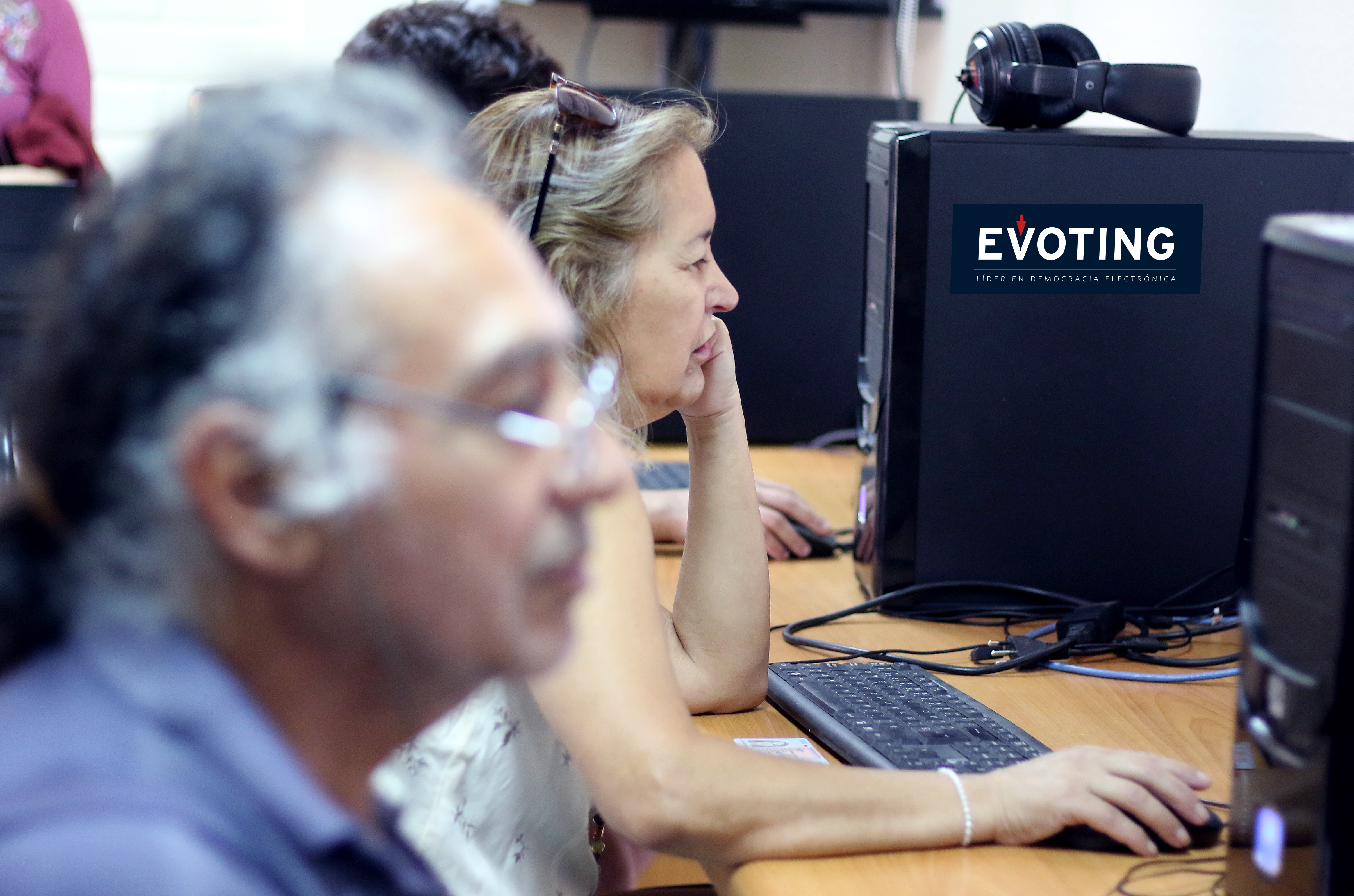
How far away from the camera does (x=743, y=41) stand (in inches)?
119

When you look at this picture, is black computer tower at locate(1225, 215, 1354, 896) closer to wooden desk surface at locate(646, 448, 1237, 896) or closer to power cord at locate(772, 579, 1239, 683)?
wooden desk surface at locate(646, 448, 1237, 896)

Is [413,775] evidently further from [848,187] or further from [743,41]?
[743,41]

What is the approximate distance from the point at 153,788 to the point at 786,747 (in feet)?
2.22

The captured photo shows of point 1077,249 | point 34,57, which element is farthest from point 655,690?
point 34,57

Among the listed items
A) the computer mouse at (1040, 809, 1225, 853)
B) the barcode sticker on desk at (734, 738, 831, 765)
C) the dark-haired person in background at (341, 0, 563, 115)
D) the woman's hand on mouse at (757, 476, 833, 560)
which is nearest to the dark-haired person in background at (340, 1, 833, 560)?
the dark-haired person in background at (341, 0, 563, 115)

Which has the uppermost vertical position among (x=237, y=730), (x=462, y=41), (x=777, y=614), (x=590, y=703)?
(x=462, y=41)

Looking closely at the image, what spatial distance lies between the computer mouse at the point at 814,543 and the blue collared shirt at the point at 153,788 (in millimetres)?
1122

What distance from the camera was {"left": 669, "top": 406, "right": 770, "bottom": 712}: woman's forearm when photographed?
1.10m

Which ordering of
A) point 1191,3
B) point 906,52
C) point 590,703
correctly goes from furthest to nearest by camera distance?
point 906,52 < point 1191,3 < point 590,703

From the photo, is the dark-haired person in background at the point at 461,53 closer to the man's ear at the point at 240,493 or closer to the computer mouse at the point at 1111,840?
the computer mouse at the point at 1111,840

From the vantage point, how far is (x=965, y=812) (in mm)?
830

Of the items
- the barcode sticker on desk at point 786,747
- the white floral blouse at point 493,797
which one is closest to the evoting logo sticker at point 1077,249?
the barcode sticker on desk at point 786,747

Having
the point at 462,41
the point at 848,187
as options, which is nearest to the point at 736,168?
the point at 848,187

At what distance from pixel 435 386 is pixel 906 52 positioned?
2386 millimetres
